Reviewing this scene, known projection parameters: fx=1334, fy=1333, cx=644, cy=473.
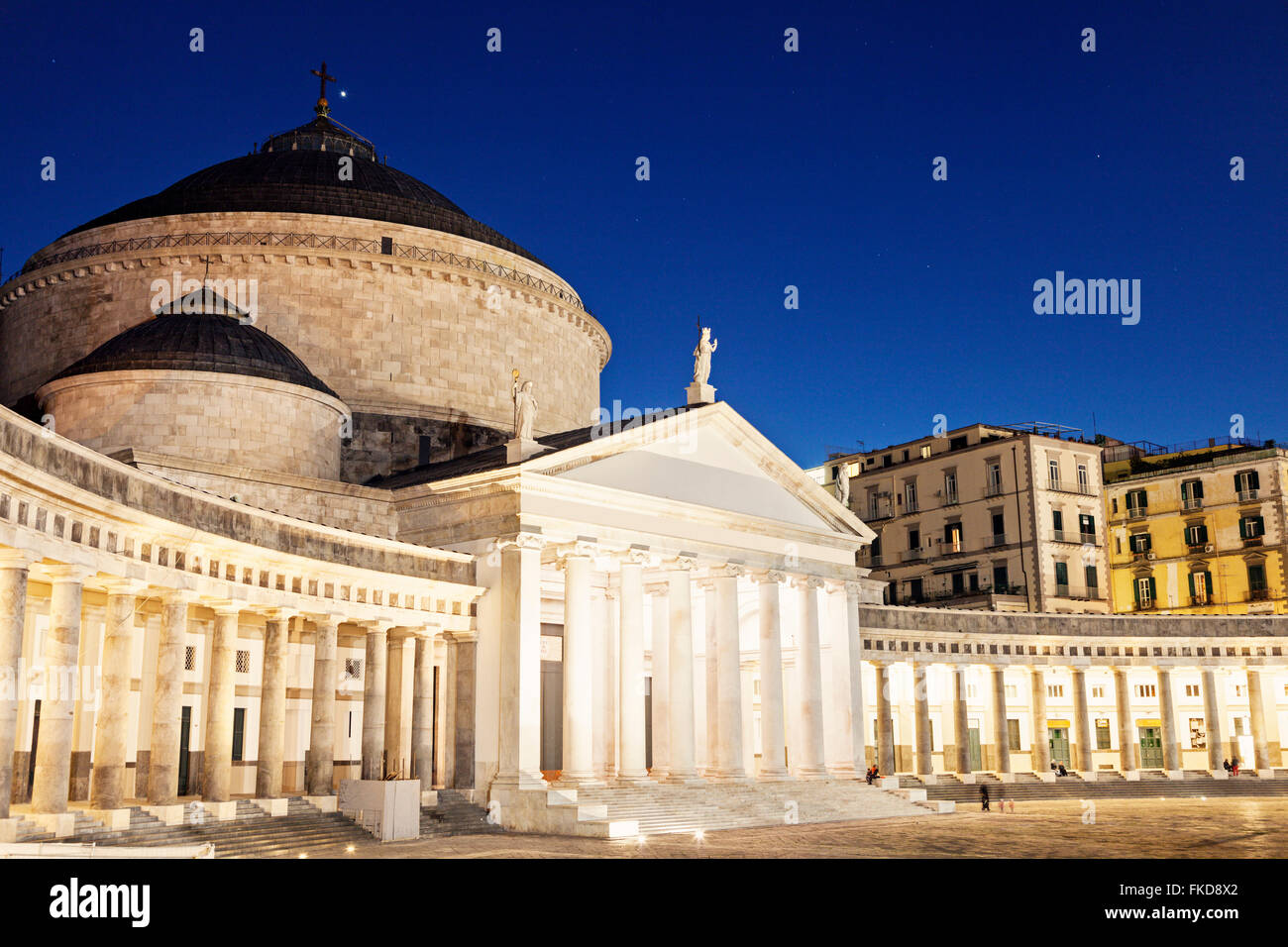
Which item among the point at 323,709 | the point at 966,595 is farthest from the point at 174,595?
the point at 966,595

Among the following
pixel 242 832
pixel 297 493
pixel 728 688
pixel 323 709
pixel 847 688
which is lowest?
pixel 242 832

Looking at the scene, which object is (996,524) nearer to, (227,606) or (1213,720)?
(1213,720)

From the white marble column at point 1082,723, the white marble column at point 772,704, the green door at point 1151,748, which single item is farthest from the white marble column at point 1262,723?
the white marble column at point 772,704

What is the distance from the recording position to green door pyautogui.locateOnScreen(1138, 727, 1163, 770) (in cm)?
6606

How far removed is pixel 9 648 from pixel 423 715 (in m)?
16.8

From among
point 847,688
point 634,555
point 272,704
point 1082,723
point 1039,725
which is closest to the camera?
point 272,704

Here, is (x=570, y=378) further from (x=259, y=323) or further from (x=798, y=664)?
(x=798, y=664)

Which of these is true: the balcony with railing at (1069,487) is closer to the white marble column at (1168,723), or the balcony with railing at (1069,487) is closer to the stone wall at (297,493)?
the white marble column at (1168,723)

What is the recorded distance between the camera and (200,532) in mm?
29094

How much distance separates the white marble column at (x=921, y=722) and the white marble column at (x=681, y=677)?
15.7 meters

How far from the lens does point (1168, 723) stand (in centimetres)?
5900

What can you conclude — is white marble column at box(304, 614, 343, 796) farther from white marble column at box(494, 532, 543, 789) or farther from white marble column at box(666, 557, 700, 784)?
white marble column at box(666, 557, 700, 784)

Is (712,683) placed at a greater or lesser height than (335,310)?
lesser
